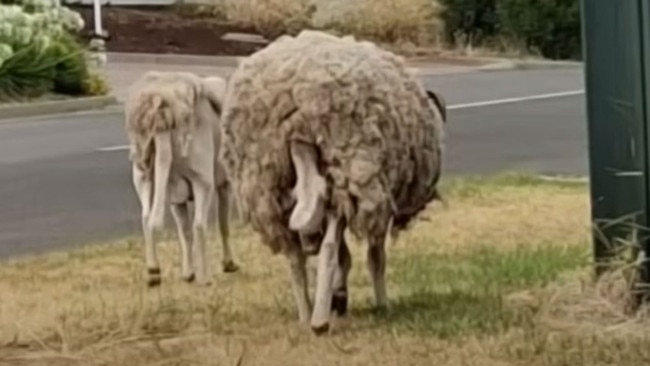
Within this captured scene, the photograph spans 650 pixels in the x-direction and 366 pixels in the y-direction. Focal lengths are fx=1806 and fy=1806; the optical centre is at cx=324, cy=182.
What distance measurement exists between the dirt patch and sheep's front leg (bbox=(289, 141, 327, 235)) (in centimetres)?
2314

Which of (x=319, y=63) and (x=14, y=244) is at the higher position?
(x=319, y=63)

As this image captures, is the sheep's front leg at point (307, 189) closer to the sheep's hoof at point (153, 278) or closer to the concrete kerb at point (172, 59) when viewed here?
the sheep's hoof at point (153, 278)

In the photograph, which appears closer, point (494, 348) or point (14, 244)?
point (494, 348)

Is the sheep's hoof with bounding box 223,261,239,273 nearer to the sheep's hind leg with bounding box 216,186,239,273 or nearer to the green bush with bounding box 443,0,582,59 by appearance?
the sheep's hind leg with bounding box 216,186,239,273

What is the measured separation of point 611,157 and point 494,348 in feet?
5.07

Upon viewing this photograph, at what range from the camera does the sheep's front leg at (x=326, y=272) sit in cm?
791

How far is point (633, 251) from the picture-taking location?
864 centimetres

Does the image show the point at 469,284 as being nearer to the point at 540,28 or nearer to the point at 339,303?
the point at 339,303

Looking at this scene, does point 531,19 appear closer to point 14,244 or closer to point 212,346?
point 14,244

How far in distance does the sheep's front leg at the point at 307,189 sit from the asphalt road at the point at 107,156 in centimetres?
440

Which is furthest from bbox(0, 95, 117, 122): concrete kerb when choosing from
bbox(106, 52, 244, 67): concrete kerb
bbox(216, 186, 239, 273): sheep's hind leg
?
bbox(216, 186, 239, 273): sheep's hind leg

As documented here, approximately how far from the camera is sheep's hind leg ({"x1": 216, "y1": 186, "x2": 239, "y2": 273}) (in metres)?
10.3

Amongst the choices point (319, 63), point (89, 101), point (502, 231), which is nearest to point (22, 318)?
point (319, 63)

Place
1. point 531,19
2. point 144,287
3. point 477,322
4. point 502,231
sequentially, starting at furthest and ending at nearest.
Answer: point 531,19 < point 502,231 < point 144,287 < point 477,322
